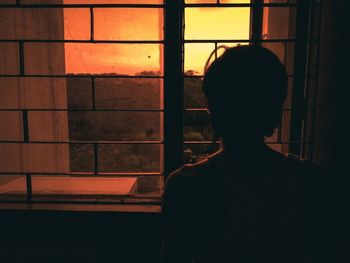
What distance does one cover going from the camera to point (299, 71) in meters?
2.00

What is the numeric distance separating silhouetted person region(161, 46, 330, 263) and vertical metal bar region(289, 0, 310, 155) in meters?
1.15

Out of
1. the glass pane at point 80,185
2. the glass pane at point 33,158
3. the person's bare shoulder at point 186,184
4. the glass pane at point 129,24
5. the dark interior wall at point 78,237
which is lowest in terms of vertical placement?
the dark interior wall at point 78,237

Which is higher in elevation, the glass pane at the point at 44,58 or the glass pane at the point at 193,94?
the glass pane at the point at 44,58

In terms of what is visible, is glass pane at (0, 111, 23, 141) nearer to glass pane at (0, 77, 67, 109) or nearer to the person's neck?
glass pane at (0, 77, 67, 109)

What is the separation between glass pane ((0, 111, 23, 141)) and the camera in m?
2.29

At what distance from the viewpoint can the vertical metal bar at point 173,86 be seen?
187 centimetres

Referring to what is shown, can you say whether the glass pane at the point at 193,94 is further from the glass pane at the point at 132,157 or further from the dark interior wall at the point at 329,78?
the dark interior wall at the point at 329,78

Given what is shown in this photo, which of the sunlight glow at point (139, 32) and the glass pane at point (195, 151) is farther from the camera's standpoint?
the glass pane at point (195, 151)

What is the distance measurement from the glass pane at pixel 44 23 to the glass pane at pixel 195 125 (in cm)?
87

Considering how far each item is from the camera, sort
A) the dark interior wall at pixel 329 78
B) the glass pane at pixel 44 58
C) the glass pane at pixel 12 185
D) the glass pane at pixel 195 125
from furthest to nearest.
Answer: the glass pane at pixel 44 58
the glass pane at pixel 12 185
the glass pane at pixel 195 125
the dark interior wall at pixel 329 78

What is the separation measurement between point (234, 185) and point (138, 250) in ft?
4.48

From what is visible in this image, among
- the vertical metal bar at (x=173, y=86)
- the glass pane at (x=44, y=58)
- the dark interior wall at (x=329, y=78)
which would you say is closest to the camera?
the dark interior wall at (x=329, y=78)

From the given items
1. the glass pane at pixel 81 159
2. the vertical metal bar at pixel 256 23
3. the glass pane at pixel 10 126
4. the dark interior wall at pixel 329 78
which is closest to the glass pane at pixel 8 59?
the glass pane at pixel 10 126

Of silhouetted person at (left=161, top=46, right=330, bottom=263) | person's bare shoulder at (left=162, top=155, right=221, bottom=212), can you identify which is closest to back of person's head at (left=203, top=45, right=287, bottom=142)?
silhouetted person at (left=161, top=46, right=330, bottom=263)
